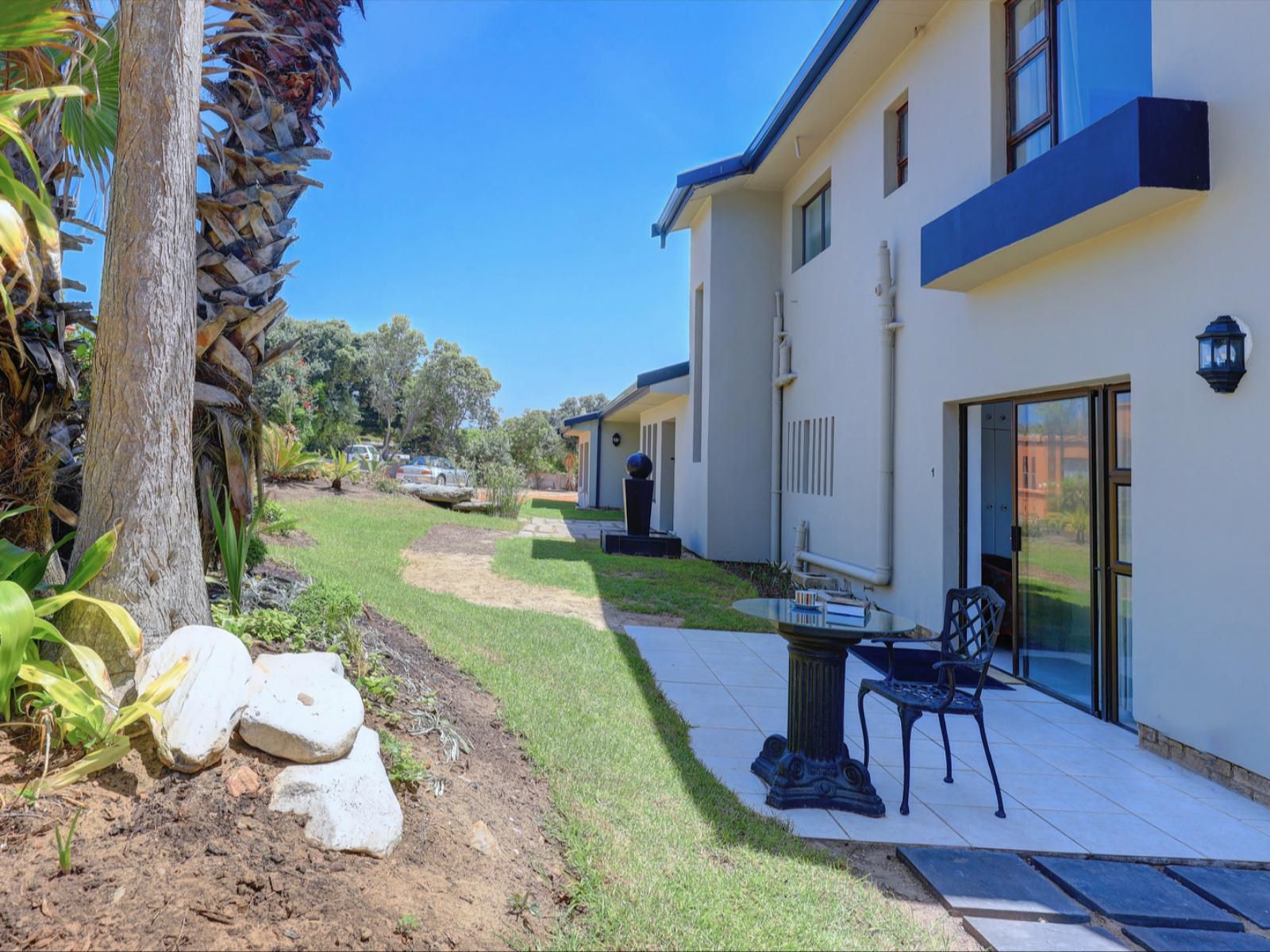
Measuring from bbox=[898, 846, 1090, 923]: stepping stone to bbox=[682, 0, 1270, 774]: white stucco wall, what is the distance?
1.84 meters

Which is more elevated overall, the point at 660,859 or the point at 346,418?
the point at 346,418

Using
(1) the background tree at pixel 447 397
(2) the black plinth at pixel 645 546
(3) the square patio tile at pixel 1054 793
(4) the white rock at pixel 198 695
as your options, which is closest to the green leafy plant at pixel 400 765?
(4) the white rock at pixel 198 695

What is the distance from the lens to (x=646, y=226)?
15336 millimetres

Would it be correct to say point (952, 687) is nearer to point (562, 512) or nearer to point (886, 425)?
point (886, 425)

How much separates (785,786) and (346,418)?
98.0 ft

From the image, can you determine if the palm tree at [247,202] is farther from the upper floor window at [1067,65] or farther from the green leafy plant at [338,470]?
the green leafy plant at [338,470]

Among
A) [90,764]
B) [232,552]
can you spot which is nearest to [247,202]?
[232,552]

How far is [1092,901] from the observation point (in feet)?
10.1

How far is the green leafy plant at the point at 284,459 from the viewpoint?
14.3 meters

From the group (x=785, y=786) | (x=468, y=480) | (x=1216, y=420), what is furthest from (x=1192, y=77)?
(x=468, y=480)

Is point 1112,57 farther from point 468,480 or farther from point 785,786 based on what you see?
point 468,480

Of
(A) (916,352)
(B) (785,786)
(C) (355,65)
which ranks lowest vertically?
(B) (785,786)

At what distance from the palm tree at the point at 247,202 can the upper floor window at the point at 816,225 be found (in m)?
8.07

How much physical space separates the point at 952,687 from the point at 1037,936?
1212mm
